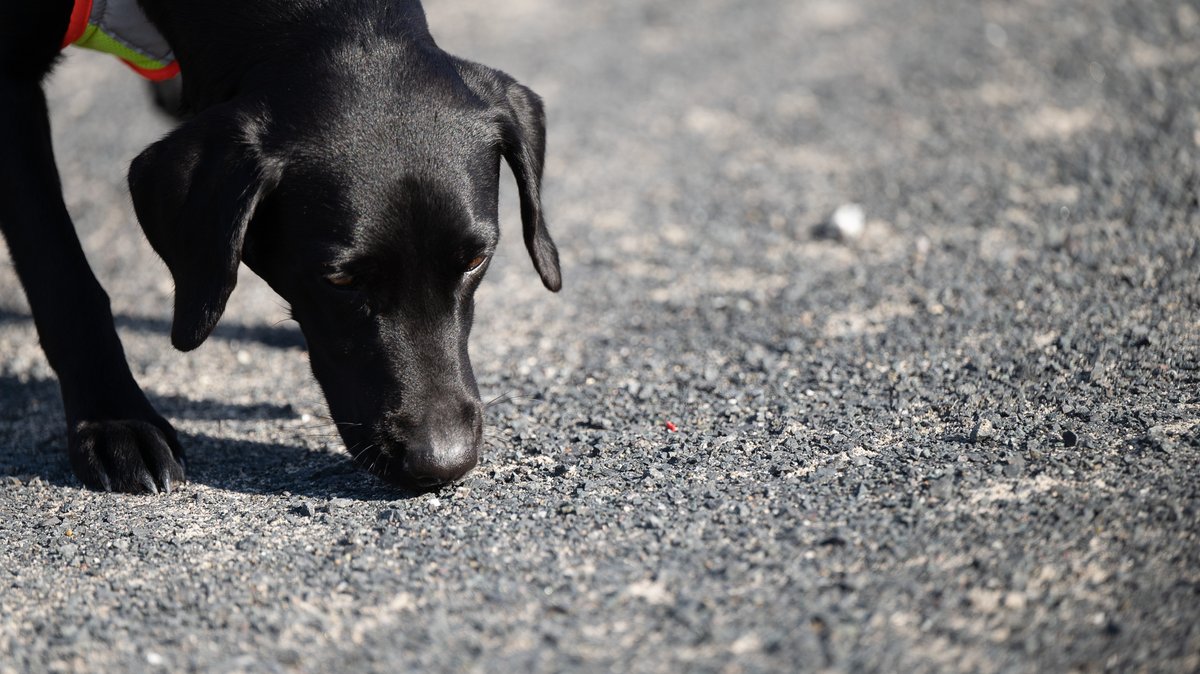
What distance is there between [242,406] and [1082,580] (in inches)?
107

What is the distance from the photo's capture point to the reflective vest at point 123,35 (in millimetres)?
3510

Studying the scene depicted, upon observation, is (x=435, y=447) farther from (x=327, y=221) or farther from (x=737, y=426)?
(x=737, y=426)

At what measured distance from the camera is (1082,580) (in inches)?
96.9

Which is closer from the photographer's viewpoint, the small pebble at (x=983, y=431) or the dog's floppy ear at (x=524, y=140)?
the small pebble at (x=983, y=431)

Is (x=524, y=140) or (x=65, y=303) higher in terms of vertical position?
(x=524, y=140)

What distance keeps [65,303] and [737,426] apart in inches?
79.4

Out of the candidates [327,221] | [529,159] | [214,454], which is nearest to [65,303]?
[214,454]

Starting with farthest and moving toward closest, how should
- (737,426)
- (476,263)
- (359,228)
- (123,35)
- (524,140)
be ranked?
(123,35), (737,426), (524,140), (476,263), (359,228)

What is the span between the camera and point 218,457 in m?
3.54

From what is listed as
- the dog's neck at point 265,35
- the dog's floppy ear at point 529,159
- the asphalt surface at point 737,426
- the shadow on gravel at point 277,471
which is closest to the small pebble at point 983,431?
the asphalt surface at point 737,426

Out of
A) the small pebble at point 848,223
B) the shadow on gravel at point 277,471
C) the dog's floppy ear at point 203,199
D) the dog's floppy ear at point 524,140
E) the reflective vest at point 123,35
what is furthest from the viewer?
the small pebble at point 848,223

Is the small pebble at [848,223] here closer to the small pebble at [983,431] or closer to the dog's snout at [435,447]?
the small pebble at [983,431]

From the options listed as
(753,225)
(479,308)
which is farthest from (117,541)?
(753,225)

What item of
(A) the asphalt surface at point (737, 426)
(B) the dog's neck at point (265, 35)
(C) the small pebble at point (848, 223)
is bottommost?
(C) the small pebble at point (848, 223)
